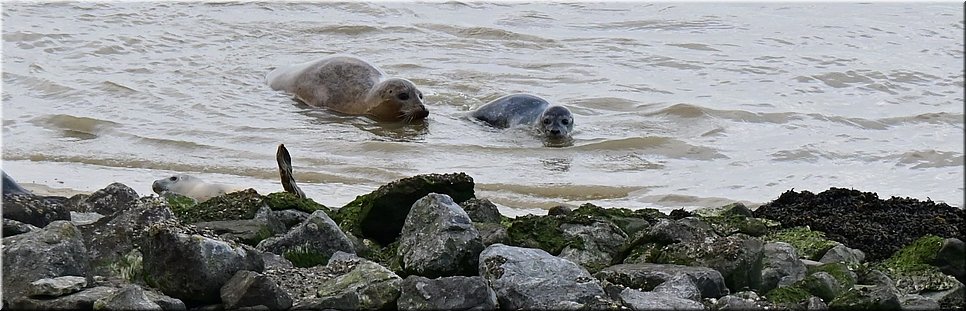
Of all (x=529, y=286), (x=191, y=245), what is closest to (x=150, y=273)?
(x=191, y=245)

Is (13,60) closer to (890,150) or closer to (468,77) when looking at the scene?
(468,77)

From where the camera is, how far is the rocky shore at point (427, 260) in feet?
9.97

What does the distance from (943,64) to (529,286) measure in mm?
9793

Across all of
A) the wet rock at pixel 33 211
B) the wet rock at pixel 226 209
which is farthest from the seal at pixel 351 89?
the wet rock at pixel 33 211

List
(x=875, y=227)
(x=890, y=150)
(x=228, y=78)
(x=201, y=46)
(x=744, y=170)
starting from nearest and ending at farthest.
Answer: (x=875, y=227) → (x=744, y=170) → (x=890, y=150) → (x=228, y=78) → (x=201, y=46)

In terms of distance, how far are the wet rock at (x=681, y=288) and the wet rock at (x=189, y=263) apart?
1.08 m

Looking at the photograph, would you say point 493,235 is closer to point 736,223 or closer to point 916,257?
point 736,223

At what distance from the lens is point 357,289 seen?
3.12 metres

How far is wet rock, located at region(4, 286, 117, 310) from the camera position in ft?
9.84

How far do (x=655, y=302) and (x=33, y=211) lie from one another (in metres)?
2.05

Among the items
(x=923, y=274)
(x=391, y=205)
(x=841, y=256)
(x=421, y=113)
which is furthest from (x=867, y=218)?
(x=421, y=113)

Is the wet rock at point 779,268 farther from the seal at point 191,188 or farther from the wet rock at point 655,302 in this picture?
the seal at point 191,188

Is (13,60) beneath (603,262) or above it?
beneath

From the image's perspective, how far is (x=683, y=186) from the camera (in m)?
7.02
